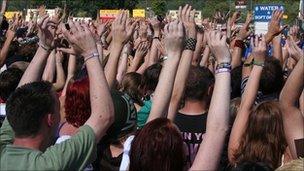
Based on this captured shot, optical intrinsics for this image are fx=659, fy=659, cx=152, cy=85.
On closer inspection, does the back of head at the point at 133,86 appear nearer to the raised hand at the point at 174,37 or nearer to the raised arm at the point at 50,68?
the raised arm at the point at 50,68

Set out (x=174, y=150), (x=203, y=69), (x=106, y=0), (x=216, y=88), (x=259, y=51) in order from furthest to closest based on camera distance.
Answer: (x=106, y=0) → (x=203, y=69) → (x=259, y=51) → (x=216, y=88) → (x=174, y=150)

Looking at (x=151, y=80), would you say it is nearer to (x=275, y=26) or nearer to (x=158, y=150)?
(x=275, y=26)

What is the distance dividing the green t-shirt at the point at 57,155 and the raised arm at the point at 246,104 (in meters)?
1.30

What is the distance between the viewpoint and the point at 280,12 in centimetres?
687

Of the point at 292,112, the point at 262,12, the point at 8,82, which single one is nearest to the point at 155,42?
the point at 8,82

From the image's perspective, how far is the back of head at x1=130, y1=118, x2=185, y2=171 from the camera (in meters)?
3.43

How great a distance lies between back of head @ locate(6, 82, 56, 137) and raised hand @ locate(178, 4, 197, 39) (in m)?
1.76

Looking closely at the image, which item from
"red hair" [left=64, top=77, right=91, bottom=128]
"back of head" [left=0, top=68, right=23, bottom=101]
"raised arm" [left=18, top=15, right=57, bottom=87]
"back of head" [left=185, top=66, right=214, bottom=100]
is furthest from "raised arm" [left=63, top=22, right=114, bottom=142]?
"back of head" [left=0, top=68, right=23, bottom=101]

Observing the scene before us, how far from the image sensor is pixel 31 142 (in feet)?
11.3

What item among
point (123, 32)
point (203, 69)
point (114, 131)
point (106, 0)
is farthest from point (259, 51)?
point (106, 0)

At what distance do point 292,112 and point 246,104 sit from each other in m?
0.73

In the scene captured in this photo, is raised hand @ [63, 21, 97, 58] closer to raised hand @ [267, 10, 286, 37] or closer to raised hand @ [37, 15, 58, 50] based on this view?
raised hand @ [37, 15, 58, 50]

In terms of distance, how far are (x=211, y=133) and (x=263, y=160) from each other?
0.74 metres

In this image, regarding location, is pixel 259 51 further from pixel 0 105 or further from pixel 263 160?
pixel 0 105
